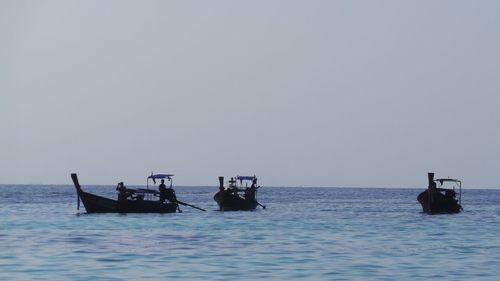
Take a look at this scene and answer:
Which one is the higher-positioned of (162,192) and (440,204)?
(162,192)

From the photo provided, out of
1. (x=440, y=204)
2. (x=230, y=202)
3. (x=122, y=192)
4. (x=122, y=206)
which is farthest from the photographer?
(x=230, y=202)

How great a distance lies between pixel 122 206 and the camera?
67.8 meters

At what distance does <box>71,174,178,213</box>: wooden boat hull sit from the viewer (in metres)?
67.8

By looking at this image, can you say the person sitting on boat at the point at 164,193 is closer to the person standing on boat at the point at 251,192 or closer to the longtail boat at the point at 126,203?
the longtail boat at the point at 126,203

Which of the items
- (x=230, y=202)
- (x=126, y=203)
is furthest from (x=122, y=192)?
(x=230, y=202)

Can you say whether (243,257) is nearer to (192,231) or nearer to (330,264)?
(330,264)

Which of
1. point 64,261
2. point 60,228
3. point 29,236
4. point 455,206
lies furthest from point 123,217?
point 64,261

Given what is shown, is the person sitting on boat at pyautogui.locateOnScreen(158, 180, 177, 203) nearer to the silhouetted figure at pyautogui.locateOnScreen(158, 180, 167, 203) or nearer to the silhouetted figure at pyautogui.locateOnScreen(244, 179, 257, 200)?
the silhouetted figure at pyautogui.locateOnScreen(158, 180, 167, 203)

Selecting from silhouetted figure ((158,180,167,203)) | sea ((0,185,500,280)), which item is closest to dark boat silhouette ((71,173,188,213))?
silhouetted figure ((158,180,167,203))

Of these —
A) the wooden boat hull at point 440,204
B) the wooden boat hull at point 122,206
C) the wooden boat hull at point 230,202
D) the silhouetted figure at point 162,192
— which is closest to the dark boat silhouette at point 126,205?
the wooden boat hull at point 122,206

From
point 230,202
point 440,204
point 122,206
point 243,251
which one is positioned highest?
point 230,202

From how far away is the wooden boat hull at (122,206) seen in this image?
67812mm

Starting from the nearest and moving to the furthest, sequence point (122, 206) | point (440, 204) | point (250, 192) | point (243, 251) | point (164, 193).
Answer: point (243, 251), point (122, 206), point (164, 193), point (440, 204), point (250, 192)

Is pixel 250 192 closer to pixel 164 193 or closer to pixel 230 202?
pixel 230 202
